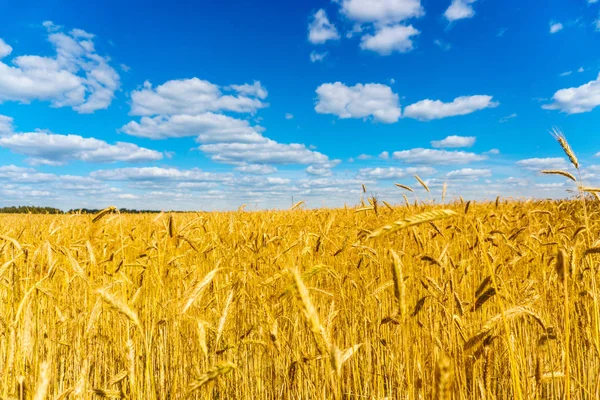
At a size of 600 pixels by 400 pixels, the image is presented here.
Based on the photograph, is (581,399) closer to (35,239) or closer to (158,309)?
(158,309)

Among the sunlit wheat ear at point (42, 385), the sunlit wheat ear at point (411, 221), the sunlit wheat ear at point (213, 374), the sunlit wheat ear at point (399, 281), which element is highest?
the sunlit wheat ear at point (411, 221)

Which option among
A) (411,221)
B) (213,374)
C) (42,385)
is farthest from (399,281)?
(42,385)

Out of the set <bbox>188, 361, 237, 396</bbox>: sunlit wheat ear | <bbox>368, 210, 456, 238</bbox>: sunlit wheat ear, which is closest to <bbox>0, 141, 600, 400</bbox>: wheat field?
<bbox>188, 361, 237, 396</bbox>: sunlit wheat ear

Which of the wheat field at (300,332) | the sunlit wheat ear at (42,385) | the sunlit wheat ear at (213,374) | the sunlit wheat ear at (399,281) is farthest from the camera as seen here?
the wheat field at (300,332)

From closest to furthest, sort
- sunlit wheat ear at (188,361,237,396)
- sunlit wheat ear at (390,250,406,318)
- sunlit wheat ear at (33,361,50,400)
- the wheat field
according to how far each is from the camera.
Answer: sunlit wheat ear at (33,361,50,400)
sunlit wheat ear at (390,250,406,318)
sunlit wheat ear at (188,361,237,396)
the wheat field

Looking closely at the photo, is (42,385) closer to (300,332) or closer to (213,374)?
(213,374)

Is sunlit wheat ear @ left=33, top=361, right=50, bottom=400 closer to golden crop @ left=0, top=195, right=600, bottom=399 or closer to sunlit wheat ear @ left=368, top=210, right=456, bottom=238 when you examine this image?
golden crop @ left=0, top=195, right=600, bottom=399

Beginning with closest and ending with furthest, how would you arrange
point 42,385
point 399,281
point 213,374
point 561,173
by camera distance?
point 42,385 < point 399,281 < point 213,374 < point 561,173

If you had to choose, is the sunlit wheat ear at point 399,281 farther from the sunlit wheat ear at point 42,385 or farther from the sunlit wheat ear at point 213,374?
the sunlit wheat ear at point 42,385

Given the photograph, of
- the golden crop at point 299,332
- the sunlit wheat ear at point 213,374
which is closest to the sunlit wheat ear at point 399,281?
the sunlit wheat ear at point 213,374

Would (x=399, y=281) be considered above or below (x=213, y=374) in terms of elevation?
above

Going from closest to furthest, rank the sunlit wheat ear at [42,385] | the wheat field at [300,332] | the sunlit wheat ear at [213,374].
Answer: the sunlit wheat ear at [42,385]
the sunlit wheat ear at [213,374]
the wheat field at [300,332]

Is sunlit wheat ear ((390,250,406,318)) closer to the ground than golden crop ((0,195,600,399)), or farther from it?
farther from it

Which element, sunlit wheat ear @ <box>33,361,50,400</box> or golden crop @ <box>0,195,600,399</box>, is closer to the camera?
sunlit wheat ear @ <box>33,361,50,400</box>
